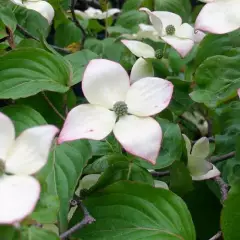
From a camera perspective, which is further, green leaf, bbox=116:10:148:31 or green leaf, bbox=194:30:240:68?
green leaf, bbox=116:10:148:31

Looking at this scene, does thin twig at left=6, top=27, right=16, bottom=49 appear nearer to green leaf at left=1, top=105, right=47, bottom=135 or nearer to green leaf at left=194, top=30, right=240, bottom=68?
green leaf at left=1, top=105, right=47, bottom=135

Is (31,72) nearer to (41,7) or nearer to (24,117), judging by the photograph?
(24,117)

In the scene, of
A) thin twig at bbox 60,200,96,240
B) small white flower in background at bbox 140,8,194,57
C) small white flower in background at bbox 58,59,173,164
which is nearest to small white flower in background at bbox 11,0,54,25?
small white flower in background at bbox 140,8,194,57

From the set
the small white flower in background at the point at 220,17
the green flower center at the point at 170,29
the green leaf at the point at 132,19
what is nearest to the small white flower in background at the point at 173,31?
the green flower center at the point at 170,29

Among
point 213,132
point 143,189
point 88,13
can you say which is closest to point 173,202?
point 143,189

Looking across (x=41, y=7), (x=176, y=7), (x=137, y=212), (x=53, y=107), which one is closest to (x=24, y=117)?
(x=53, y=107)

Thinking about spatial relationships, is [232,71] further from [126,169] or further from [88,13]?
[88,13]

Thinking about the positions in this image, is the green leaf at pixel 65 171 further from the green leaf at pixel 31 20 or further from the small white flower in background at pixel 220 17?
the green leaf at pixel 31 20
